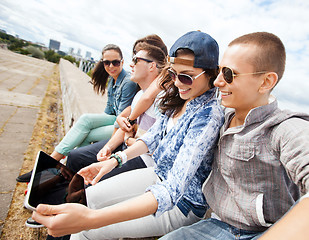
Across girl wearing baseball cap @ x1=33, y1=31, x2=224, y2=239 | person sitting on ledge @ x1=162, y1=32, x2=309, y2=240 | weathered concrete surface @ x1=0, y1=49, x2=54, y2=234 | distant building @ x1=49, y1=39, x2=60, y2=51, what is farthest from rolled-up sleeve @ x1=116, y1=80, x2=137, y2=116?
distant building @ x1=49, y1=39, x2=60, y2=51

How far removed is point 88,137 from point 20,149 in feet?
4.22

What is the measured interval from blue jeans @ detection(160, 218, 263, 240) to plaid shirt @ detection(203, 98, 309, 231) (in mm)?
37

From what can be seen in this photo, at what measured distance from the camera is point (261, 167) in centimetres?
98

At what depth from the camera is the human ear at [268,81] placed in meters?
1.06

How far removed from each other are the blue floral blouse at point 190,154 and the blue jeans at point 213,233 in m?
0.15

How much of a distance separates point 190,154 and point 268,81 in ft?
1.90

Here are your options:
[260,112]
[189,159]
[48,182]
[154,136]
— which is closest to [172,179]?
[189,159]

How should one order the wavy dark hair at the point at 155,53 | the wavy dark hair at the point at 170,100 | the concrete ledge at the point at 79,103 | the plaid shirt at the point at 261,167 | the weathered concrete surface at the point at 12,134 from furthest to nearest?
1. the concrete ledge at the point at 79,103
2. the wavy dark hair at the point at 155,53
3. the weathered concrete surface at the point at 12,134
4. the wavy dark hair at the point at 170,100
5. the plaid shirt at the point at 261,167

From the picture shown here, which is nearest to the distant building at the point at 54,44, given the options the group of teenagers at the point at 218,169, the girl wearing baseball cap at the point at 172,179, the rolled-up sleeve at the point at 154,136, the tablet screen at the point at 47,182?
the rolled-up sleeve at the point at 154,136

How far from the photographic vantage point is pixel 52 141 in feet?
12.3

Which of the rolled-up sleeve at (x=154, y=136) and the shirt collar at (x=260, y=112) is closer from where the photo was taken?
the shirt collar at (x=260, y=112)

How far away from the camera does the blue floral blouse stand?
3.64 feet

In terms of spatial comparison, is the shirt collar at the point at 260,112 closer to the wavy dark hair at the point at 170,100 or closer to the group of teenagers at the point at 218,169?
the group of teenagers at the point at 218,169

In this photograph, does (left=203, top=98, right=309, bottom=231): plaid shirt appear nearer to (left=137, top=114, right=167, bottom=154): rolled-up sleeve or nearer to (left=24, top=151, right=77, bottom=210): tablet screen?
(left=137, top=114, right=167, bottom=154): rolled-up sleeve
